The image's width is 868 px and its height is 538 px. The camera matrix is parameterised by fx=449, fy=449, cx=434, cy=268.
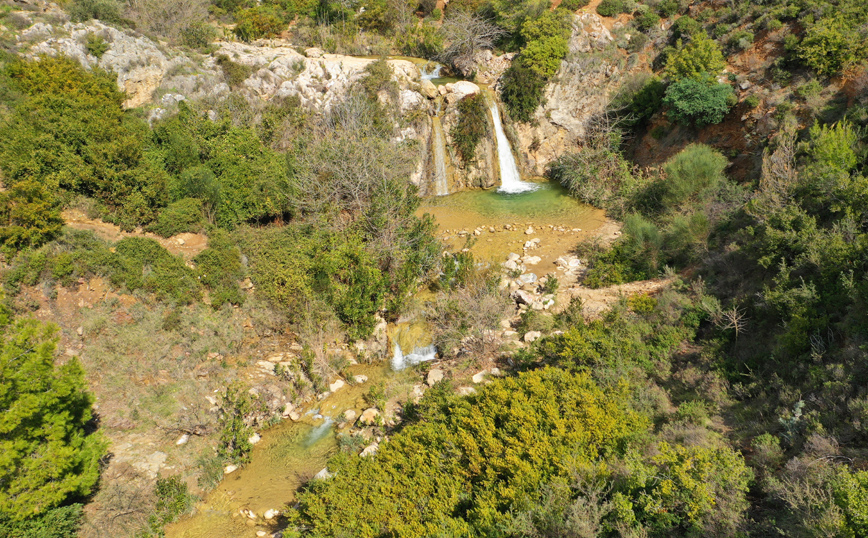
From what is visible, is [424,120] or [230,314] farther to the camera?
[424,120]

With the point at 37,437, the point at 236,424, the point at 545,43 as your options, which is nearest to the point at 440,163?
the point at 545,43

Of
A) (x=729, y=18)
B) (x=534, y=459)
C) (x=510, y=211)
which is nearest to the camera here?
(x=534, y=459)

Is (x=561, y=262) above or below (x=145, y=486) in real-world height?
above

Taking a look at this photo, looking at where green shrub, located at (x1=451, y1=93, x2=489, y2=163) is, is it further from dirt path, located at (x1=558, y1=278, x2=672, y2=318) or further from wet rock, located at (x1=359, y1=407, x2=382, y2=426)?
wet rock, located at (x1=359, y1=407, x2=382, y2=426)

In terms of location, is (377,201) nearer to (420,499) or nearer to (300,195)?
(300,195)

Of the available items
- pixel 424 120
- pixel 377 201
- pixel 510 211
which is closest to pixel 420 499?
pixel 377 201

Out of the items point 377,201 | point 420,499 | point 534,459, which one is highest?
point 377,201

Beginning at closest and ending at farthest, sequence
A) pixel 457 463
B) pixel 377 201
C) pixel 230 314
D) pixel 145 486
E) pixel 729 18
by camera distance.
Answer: pixel 457 463
pixel 145 486
pixel 230 314
pixel 377 201
pixel 729 18

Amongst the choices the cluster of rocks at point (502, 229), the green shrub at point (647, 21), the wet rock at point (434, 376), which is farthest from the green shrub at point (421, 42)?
the wet rock at point (434, 376)

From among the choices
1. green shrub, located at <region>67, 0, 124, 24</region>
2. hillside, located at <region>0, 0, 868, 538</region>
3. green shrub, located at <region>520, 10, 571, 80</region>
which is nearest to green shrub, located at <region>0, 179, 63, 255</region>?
hillside, located at <region>0, 0, 868, 538</region>
